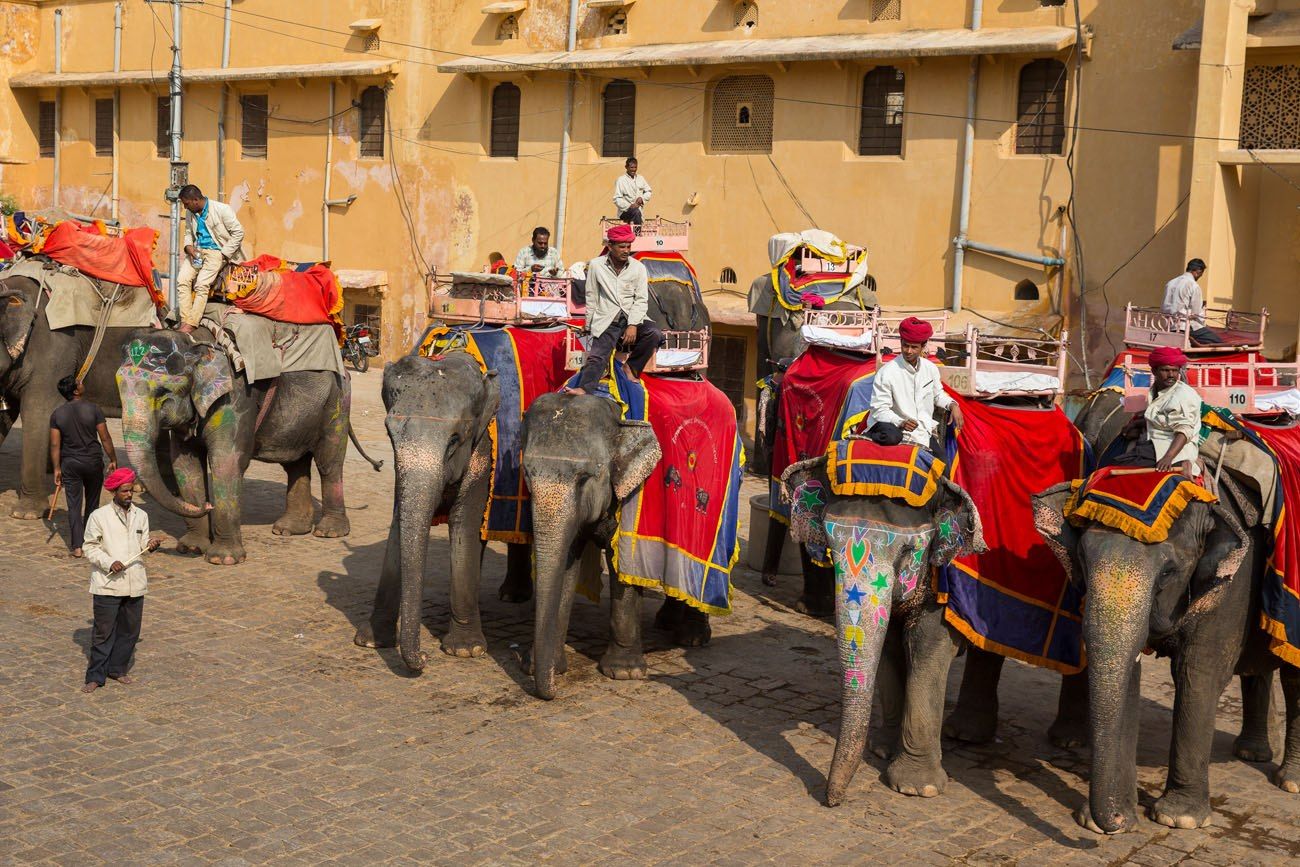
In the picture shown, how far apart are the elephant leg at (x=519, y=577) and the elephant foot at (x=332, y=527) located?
2.84 m

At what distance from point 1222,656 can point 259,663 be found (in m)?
6.08

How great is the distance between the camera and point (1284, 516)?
8133mm

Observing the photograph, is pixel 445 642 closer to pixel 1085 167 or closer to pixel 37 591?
pixel 37 591

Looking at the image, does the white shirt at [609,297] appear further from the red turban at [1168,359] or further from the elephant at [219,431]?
the elephant at [219,431]

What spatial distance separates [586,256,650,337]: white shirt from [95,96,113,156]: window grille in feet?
→ 82.4

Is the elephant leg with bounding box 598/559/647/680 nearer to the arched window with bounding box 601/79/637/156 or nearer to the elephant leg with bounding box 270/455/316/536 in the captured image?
the elephant leg with bounding box 270/455/316/536

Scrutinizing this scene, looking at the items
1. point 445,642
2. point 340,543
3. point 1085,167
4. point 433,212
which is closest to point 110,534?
point 445,642

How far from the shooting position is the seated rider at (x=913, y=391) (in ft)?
29.1

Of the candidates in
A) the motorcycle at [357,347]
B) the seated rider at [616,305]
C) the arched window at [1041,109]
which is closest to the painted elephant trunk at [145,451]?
the seated rider at [616,305]

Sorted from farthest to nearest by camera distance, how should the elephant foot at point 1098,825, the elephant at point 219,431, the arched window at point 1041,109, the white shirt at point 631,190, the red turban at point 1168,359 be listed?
the arched window at point 1041,109 < the white shirt at point 631,190 < the elephant at point 219,431 < the red turban at point 1168,359 < the elephant foot at point 1098,825

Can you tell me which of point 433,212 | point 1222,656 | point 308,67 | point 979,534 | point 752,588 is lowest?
point 752,588

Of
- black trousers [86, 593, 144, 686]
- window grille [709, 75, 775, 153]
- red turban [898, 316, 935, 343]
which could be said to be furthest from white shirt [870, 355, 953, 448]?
window grille [709, 75, 775, 153]

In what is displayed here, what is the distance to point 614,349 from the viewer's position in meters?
10.6

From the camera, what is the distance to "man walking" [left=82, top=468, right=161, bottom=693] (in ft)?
30.8
